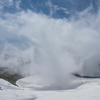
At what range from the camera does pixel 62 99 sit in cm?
621

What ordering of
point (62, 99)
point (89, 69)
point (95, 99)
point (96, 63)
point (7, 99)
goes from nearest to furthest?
point (95, 99), point (7, 99), point (62, 99), point (89, 69), point (96, 63)

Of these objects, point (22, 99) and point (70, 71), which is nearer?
point (22, 99)

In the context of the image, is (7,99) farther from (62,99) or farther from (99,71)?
(99,71)

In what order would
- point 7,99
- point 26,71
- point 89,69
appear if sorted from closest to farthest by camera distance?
point 7,99 → point 26,71 → point 89,69

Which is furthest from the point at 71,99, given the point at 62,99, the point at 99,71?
the point at 99,71

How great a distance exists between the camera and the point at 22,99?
6047 mm

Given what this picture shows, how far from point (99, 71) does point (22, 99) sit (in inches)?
1263

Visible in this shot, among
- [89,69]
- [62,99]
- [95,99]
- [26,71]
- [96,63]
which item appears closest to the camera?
[95,99]

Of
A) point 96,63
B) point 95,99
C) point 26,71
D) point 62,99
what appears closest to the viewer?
point 95,99

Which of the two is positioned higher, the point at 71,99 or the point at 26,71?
the point at 26,71

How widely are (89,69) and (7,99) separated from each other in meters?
33.4

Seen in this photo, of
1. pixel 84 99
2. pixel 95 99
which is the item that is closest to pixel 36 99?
pixel 84 99

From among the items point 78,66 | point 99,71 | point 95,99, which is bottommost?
point 95,99

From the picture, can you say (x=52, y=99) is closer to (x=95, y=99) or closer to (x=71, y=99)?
(x=71, y=99)
